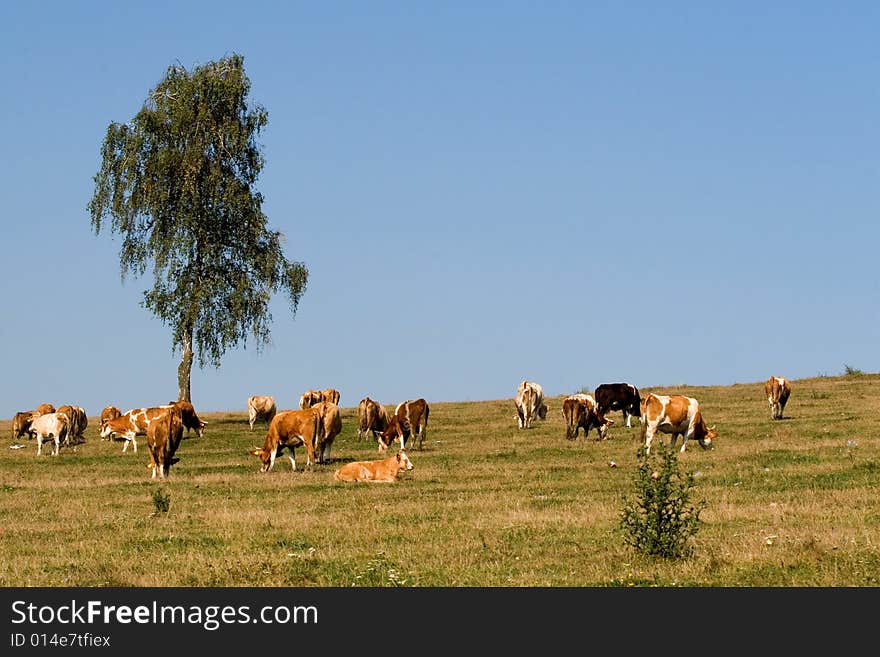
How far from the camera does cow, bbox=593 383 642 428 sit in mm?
43406

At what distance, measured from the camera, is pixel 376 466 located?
27.7m

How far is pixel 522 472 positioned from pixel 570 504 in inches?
266

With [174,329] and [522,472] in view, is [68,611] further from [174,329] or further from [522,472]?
[174,329]

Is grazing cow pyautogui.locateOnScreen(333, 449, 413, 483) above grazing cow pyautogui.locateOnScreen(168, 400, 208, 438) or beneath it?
beneath

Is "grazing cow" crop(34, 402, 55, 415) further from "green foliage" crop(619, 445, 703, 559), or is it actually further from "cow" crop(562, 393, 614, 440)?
"green foliage" crop(619, 445, 703, 559)

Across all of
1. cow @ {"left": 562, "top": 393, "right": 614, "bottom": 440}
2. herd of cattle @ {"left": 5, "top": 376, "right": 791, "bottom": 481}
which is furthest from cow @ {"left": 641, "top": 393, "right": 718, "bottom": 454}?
cow @ {"left": 562, "top": 393, "right": 614, "bottom": 440}

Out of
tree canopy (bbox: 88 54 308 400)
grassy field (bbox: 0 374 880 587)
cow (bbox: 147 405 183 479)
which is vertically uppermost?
tree canopy (bbox: 88 54 308 400)

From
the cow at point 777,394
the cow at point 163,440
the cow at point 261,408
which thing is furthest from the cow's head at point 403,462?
the cow at point 261,408

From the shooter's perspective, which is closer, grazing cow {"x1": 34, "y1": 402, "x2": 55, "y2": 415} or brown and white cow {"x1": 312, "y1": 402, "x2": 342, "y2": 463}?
brown and white cow {"x1": 312, "y1": 402, "x2": 342, "y2": 463}

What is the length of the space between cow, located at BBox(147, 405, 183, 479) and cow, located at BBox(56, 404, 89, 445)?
40.4 feet

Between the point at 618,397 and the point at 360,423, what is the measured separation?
29.5ft

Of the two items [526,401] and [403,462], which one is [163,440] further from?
[526,401]

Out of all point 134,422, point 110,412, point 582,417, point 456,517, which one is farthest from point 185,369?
point 456,517

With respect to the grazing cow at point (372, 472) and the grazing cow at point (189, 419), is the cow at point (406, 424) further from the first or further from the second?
the grazing cow at point (189, 419)
